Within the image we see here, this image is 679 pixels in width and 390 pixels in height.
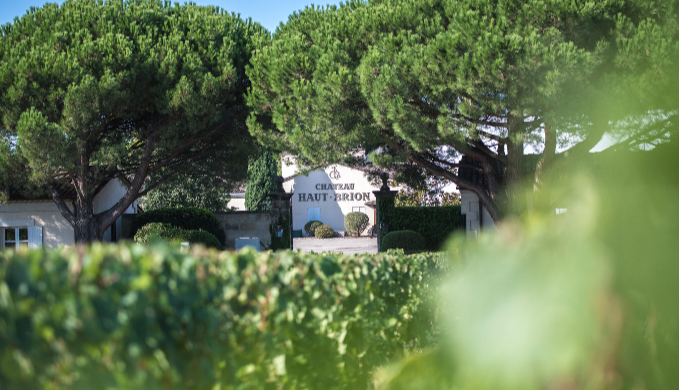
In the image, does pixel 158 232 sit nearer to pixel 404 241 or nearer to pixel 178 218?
pixel 178 218

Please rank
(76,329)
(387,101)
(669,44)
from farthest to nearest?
(387,101) < (669,44) < (76,329)

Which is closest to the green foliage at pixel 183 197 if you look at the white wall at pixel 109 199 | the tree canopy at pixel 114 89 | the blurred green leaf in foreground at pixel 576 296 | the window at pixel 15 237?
the white wall at pixel 109 199

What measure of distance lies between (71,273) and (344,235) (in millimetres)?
31909

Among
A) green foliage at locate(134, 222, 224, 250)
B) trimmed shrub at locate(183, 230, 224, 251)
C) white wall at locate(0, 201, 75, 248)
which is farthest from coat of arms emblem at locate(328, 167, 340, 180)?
white wall at locate(0, 201, 75, 248)

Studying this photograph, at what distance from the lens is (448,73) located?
1134 centimetres

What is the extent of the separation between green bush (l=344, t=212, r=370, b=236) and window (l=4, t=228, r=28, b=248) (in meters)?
19.5

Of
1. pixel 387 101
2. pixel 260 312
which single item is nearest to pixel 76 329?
pixel 260 312

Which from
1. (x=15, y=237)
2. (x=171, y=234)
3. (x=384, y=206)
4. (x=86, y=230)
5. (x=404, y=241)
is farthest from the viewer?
(x=384, y=206)

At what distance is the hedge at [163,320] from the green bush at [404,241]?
14899 mm

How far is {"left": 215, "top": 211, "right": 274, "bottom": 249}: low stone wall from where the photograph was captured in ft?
64.2

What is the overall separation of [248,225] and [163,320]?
59.5 feet

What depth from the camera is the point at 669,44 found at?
934 cm

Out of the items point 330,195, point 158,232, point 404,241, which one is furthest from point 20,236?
point 330,195

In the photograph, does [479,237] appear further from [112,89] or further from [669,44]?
[112,89]
